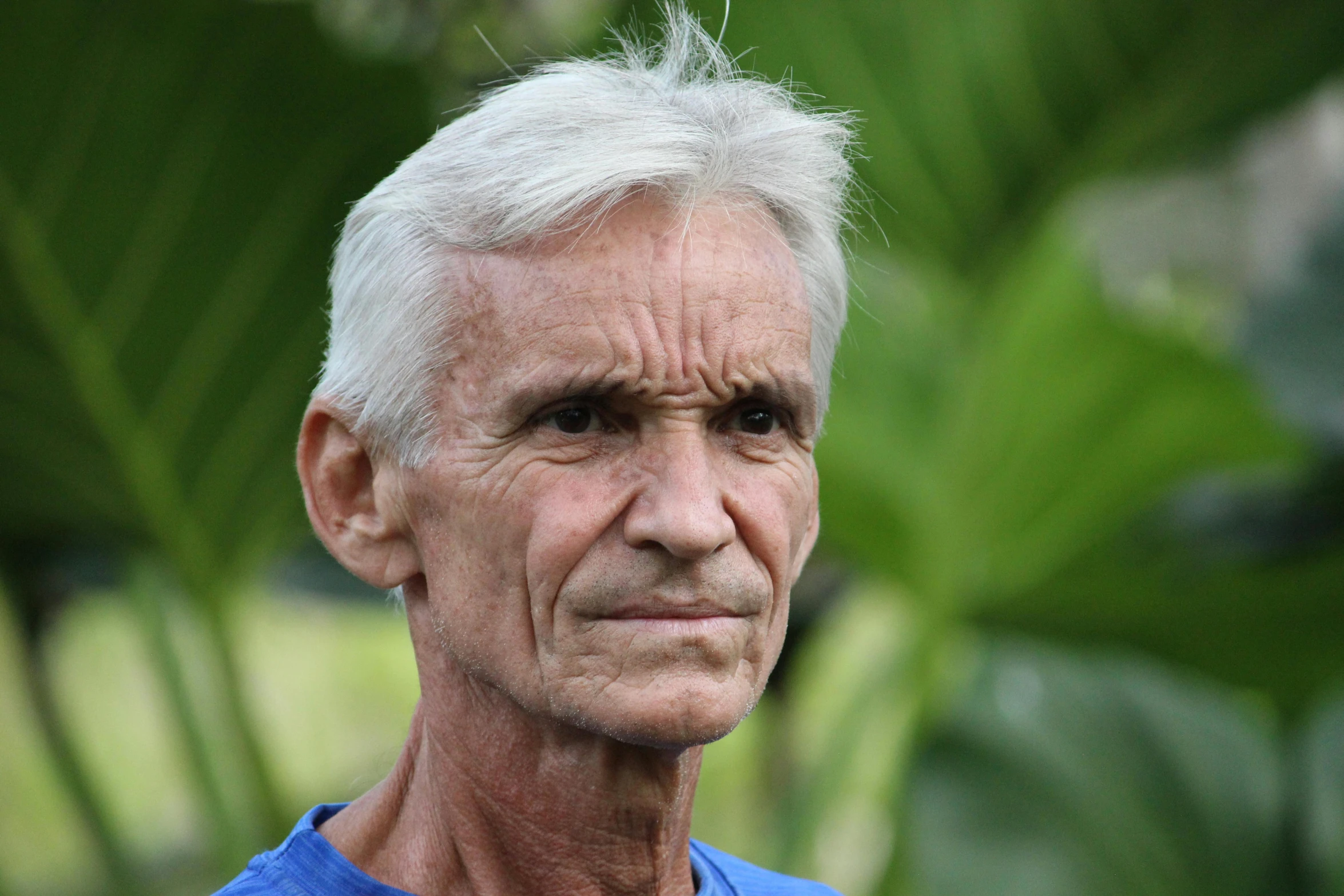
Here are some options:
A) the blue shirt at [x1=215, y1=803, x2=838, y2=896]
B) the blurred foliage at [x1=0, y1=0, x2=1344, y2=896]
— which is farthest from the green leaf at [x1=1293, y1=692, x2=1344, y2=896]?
the blue shirt at [x1=215, y1=803, x2=838, y2=896]

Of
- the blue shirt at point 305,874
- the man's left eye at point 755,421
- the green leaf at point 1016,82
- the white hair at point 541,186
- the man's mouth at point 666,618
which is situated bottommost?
the blue shirt at point 305,874

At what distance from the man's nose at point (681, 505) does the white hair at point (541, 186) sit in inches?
6.8

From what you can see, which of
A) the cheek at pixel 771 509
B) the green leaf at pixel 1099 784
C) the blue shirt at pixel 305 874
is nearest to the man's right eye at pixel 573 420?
the cheek at pixel 771 509

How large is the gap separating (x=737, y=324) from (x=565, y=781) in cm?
36

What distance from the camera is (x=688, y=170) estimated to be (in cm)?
108

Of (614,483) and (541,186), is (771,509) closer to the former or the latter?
(614,483)

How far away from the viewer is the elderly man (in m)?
1.05

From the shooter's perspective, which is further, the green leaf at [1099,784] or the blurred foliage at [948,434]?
the green leaf at [1099,784]

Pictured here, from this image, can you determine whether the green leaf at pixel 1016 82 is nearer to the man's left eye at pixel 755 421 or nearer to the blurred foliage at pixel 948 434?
the blurred foliage at pixel 948 434

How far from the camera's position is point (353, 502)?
1.19m

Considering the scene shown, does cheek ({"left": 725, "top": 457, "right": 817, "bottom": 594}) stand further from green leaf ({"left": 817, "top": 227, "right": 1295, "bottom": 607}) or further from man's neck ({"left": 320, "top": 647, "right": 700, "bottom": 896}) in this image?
green leaf ({"left": 817, "top": 227, "right": 1295, "bottom": 607})

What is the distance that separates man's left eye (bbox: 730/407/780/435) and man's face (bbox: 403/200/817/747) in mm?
12

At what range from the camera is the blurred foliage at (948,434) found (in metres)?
2.41

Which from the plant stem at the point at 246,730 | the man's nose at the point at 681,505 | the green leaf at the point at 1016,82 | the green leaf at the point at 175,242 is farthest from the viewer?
the green leaf at the point at 1016,82
